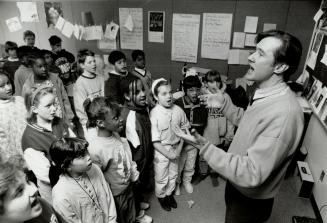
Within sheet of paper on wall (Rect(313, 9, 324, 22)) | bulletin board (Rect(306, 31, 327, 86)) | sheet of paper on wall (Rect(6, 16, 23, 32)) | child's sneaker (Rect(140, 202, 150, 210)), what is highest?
sheet of paper on wall (Rect(313, 9, 324, 22))

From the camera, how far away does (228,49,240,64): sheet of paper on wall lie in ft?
11.8

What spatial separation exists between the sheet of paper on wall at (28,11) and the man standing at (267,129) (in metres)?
3.98

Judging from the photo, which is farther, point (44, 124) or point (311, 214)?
point (311, 214)

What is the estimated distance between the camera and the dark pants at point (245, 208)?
1485 mm

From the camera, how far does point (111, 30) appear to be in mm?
3980

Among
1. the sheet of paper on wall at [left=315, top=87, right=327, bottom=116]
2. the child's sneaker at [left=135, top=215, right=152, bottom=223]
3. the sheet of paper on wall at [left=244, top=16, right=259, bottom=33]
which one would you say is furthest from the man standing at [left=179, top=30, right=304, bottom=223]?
the sheet of paper on wall at [left=244, top=16, right=259, bottom=33]

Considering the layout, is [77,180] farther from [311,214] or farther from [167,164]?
[311,214]

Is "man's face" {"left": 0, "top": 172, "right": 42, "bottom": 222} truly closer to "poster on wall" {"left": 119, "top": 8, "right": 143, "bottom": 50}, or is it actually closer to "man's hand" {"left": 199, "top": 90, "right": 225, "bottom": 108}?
"man's hand" {"left": 199, "top": 90, "right": 225, "bottom": 108}

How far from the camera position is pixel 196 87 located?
2.47 metres

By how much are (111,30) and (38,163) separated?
2.97m

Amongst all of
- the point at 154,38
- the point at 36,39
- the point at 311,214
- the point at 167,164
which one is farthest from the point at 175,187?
the point at 36,39

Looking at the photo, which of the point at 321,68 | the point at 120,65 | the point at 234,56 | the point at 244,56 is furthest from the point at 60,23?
the point at 321,68

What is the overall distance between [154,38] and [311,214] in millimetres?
3075

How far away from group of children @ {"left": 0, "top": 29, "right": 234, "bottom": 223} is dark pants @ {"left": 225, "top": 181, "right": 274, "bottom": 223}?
1.71 ft
